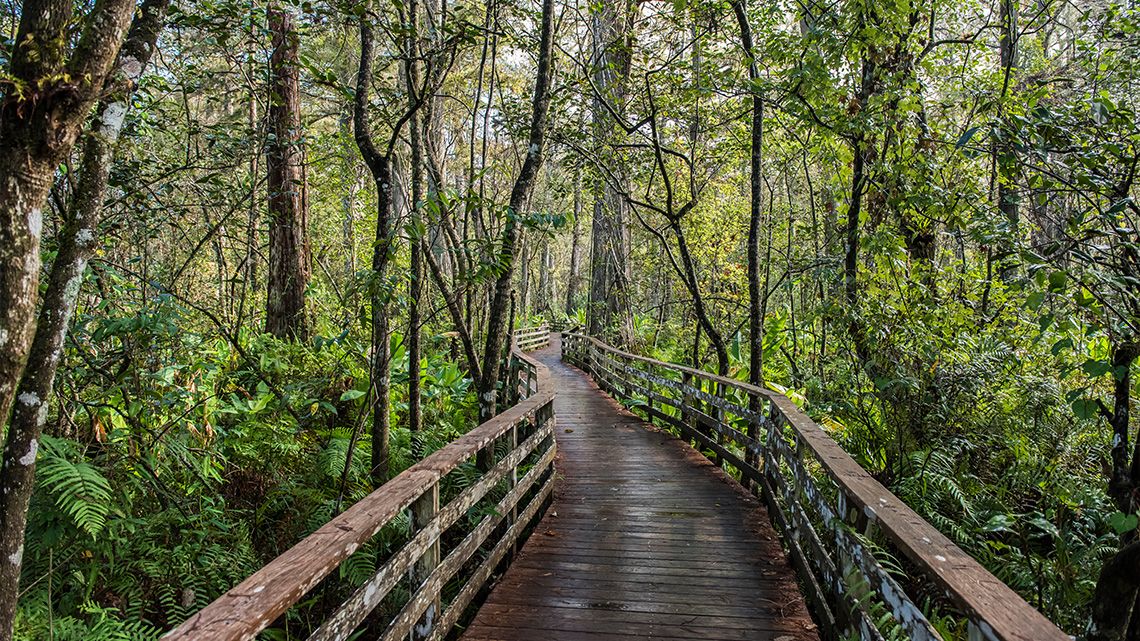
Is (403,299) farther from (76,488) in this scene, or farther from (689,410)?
(689,410)

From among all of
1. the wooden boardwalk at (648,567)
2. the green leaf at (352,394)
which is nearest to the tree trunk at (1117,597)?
the wooden boardwalk at (648,567)

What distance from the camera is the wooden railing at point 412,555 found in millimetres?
1822

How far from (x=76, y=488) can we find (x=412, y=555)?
7.81ft

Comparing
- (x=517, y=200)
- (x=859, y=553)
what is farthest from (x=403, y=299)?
(x=859, y=553)

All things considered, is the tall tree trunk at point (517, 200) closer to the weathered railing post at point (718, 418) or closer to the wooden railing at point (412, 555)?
the wooden railing at point (412, 555)

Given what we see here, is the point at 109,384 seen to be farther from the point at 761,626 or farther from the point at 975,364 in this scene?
the point at 975,364

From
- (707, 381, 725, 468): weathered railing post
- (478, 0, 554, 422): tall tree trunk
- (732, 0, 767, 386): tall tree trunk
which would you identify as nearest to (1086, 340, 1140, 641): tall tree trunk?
(707, 381, 725, 468): weathered railing post

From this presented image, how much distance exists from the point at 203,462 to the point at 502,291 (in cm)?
302

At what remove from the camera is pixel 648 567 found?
444 cm

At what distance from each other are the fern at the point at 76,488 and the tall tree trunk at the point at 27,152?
1.36m

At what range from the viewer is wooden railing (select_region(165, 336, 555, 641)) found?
5.98 ft

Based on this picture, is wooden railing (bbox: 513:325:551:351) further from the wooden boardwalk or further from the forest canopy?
the wooden boardwalk

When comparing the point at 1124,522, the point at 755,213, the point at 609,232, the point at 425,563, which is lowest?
the point at 425,563

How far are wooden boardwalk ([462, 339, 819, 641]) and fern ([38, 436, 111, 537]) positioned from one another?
2425 millimetres
